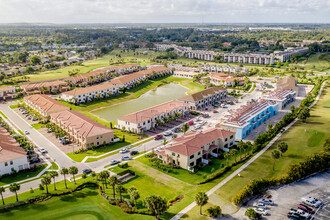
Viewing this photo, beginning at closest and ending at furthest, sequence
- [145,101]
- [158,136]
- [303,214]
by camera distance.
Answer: [303,214]
[158,136]
[145,101]

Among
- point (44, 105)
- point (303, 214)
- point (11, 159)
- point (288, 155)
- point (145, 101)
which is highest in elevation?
point (44, 105)

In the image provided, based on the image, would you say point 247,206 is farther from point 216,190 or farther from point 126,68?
point 126,68

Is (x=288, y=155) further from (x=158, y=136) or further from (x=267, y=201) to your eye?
(x=158, y=136)

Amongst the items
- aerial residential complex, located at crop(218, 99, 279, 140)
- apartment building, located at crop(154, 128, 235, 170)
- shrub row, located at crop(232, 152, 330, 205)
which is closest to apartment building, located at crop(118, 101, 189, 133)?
apartment building, located at crop(154, 128, 235, 170)

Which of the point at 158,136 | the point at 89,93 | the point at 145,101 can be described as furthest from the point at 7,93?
the point at 158,136

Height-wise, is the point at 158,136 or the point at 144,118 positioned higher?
the point at 144,118

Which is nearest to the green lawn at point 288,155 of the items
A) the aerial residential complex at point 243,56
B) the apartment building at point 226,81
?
the apartment building at point 226,81

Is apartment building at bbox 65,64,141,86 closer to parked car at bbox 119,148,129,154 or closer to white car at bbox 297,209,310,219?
parked car at bbox 119,148,129,154
